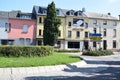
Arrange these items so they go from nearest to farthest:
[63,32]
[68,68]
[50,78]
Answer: [50,78] < [68,68] < [63,32]

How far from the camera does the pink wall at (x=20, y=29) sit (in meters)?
57.8

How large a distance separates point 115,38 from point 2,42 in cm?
3015

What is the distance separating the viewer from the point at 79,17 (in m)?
65.1

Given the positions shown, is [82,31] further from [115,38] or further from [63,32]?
[115,38]

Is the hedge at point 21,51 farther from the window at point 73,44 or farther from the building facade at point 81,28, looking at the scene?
the window at point 73,44

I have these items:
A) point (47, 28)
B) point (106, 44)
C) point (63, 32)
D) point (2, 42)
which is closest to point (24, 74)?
point (47, 28)

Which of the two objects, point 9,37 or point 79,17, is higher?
point 79,17

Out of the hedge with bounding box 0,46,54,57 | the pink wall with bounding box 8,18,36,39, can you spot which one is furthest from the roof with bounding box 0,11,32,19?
the hedge with bounding box 0,46,54,57

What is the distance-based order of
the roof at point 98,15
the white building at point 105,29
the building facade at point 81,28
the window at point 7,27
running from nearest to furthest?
the window at point 7,27 → the building facade at point 81,28 → the white building at point 105,29 → the roof at point 98,15

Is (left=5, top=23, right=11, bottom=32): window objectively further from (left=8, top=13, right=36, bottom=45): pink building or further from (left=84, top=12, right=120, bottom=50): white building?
(left=84, top=12, right=120, bottom=50): white building

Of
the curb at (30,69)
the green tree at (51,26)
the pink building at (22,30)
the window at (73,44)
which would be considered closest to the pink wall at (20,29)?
the pink building at (22,30)

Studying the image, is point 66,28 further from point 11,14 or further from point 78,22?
point 11,14

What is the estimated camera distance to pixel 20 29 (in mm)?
58656

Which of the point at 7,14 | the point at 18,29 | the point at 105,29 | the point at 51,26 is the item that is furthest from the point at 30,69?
the point at 105,29
